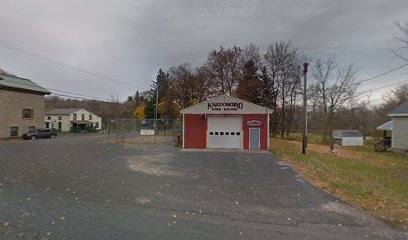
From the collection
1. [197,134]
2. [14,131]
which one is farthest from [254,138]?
[14,131]

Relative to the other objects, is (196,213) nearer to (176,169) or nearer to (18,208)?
(18,208)

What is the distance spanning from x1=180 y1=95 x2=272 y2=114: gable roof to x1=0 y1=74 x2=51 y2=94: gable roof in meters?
29.0

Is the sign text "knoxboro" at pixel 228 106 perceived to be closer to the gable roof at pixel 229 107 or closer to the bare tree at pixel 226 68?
the gable roof at pixel 229 107

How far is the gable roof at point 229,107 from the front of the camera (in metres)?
17.8

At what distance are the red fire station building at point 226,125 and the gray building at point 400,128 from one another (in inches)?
509

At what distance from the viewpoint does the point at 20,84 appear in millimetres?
34281

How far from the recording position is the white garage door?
18.1m

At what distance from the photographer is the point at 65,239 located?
3836mm

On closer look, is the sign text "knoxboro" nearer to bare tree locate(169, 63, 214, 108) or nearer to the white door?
the white door

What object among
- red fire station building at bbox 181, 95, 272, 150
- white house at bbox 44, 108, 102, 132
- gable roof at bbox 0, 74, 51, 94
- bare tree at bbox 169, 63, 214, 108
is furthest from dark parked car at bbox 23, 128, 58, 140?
red fire station building at bbox 181, 95, 272, 150

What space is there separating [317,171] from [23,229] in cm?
1040

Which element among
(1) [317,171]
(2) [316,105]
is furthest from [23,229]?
(2) [316,105]

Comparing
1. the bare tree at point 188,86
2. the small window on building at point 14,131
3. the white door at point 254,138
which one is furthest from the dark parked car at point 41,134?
the white door at point 254,138

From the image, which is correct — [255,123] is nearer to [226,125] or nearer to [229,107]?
[226,125]
